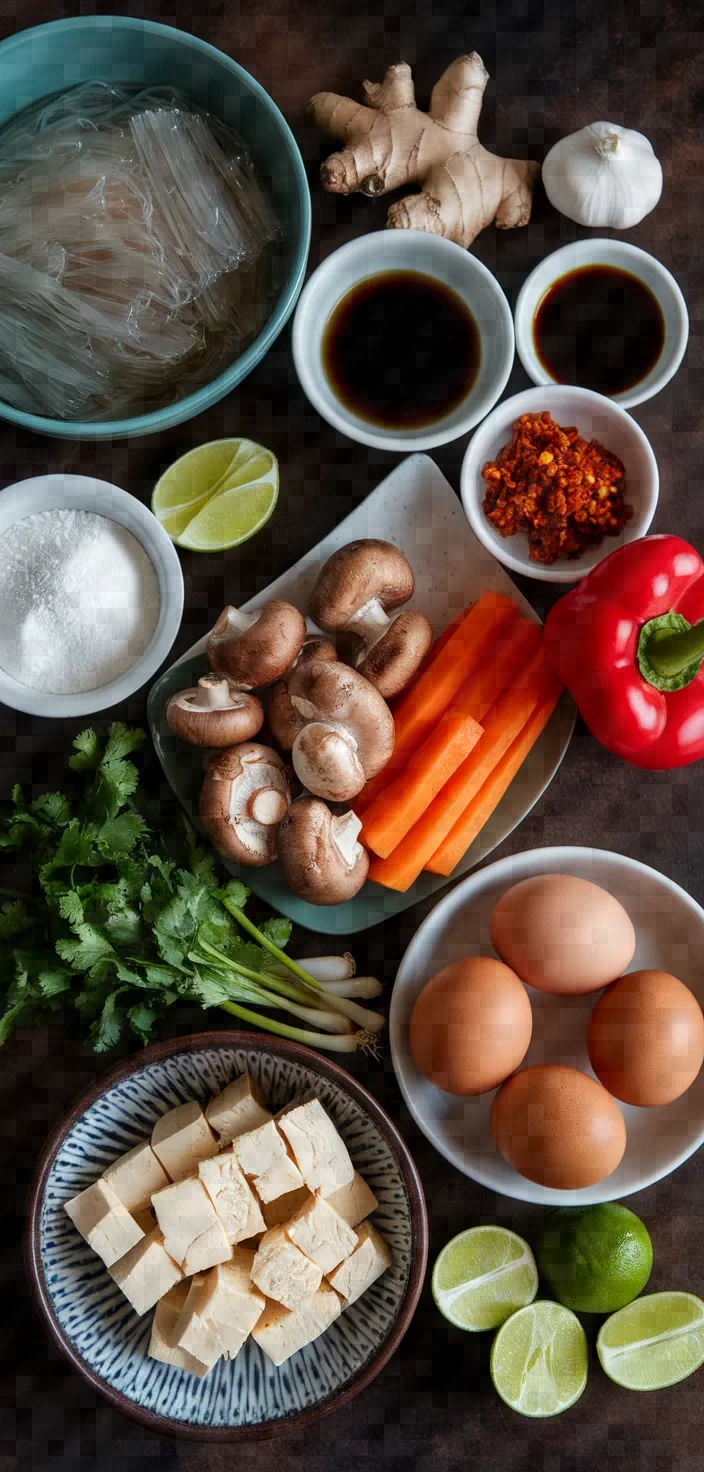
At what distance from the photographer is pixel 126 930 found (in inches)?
61.1

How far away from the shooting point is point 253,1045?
Result: 160 cm

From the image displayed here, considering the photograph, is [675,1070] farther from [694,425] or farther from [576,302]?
[576,302]

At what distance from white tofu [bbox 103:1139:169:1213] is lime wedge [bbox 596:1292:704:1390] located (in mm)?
797

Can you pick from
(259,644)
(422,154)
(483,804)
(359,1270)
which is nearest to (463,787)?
(483,804)

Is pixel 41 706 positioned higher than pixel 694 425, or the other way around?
pixel 41 706

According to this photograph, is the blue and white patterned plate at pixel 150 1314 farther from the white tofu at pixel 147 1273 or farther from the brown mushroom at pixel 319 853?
the brown mushroom at pixel 319 853

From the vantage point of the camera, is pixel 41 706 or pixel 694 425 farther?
pixel 694 425

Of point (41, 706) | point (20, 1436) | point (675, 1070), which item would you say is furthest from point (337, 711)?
point (20, 1436)

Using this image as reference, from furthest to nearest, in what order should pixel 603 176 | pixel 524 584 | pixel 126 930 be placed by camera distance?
pixel 524 584, pixel 603 176, pixel 126 930

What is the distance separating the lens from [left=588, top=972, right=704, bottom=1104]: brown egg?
160cm

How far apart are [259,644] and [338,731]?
182 mm

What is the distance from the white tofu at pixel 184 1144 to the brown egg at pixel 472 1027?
0.35 m

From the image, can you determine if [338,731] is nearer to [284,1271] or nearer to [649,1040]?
[649,1040]

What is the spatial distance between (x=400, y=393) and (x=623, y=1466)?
1.87m
